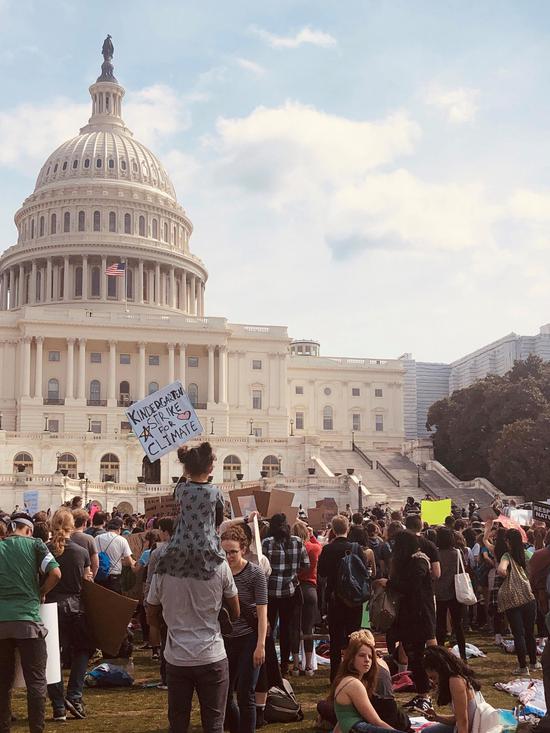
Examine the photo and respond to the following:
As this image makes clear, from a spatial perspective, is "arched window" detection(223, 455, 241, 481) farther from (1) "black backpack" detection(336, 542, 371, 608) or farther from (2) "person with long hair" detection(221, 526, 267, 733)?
(2) "person with long hair" detection(221, 526, 267, 733)

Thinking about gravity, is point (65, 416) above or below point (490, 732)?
above

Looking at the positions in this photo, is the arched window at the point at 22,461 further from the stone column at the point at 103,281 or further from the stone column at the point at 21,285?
the stone column at the point at 21,285

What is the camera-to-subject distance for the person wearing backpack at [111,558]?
1577 centimetres

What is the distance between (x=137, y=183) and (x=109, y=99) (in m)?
18.5

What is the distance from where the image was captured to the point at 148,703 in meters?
13.2

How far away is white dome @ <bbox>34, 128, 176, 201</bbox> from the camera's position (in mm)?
123750

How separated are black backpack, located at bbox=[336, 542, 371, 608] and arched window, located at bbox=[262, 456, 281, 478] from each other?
7175 cm

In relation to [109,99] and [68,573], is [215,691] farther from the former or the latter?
[109,99]

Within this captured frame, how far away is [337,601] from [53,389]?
9049 cm

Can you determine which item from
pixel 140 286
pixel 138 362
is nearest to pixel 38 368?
pixel 138 362

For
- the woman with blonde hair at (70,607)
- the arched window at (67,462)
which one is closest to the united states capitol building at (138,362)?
the arched window at (67,462)

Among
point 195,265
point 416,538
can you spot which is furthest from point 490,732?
point 195,265

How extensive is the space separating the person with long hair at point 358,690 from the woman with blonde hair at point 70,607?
390cm

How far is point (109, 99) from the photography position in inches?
5384
